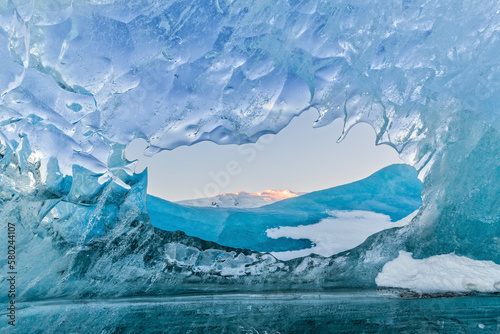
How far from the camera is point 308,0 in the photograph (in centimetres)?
353

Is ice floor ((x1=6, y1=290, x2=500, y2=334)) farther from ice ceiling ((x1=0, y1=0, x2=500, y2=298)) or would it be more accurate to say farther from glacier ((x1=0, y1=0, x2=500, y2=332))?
ice ceiling ((x1=0, y1=0, x2=500, y2=298))

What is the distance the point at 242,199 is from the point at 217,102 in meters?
1.18

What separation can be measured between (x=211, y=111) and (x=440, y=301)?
8.74 feet

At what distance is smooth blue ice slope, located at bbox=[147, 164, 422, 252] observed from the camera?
4285mm

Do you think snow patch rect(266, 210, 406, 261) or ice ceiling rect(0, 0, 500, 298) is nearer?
ice ceiling rect(0, 0, 500, 298)

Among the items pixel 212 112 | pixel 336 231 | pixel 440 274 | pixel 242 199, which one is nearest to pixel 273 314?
pixel 336 231

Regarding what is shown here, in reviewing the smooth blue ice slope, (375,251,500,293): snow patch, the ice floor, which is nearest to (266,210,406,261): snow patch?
the smooth blue ice slope

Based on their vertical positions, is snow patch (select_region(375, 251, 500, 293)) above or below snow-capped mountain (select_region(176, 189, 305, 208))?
below

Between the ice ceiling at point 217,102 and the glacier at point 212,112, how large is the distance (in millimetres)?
12

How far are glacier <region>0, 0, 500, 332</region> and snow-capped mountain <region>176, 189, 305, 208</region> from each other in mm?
447

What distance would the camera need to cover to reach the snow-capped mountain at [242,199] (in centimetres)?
442

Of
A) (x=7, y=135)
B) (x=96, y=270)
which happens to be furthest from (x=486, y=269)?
(x=7, y=135)

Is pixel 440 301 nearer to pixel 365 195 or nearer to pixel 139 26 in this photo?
pixel 365 195

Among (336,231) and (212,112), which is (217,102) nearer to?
(212,112)
